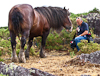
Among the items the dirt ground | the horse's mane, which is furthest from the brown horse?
the dirt ground

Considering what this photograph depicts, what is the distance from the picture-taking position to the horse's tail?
358cm

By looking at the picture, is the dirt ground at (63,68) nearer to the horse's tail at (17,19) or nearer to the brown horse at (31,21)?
the brown horse at (31,21)

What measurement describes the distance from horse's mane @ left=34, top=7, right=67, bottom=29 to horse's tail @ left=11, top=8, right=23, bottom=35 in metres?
1.23

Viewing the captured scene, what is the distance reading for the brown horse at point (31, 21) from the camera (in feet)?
11.9

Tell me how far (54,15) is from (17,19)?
2.03 metres

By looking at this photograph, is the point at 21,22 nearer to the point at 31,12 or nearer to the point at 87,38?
the point at 31,12

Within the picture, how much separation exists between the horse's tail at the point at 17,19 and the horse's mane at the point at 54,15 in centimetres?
123

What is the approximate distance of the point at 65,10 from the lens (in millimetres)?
5645

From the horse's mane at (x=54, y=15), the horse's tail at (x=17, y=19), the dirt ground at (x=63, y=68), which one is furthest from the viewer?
the horse's mane at (x=54, y=15)

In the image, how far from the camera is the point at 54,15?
17.3ft

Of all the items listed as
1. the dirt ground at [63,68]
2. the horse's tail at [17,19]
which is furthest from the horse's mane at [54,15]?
the dirt ground at [63,68]

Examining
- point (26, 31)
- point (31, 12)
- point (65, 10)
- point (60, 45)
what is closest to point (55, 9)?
point (65, 10)

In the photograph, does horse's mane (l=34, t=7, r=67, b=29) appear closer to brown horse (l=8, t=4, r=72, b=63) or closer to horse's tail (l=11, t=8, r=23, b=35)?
brown horse (l=8, t=4, r=72, b=63)

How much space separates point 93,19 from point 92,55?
323 inches
